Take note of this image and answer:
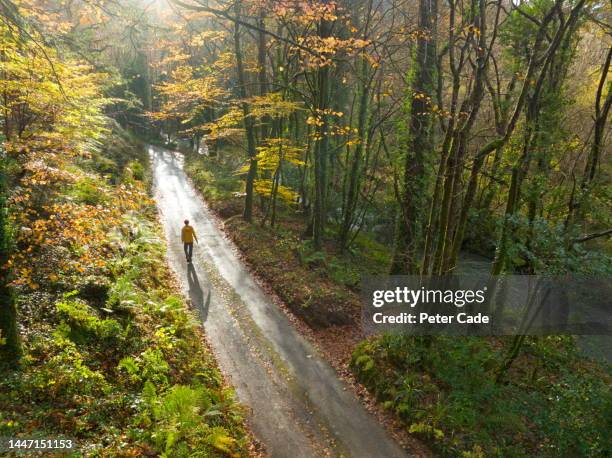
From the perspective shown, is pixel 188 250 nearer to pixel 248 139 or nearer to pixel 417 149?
pixel 248 139

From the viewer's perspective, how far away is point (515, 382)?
993 centimetres

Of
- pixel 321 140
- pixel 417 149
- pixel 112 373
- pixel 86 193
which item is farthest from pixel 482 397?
pixel 86 193

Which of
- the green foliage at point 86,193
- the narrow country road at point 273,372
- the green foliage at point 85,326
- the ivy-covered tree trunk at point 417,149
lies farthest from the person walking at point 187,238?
the ivy-covered tree trunk at point 417,149

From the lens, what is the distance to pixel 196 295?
490 inches

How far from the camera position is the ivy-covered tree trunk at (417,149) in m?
9.95

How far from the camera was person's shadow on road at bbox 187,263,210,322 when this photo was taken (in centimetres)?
1162

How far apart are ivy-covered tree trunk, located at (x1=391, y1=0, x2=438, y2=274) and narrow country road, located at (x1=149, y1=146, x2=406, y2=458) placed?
14.5 ft

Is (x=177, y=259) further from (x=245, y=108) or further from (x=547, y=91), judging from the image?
(x=547, y=91)

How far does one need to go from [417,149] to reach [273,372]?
7.53 metres

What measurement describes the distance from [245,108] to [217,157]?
1812cm

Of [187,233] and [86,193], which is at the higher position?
[86,193]

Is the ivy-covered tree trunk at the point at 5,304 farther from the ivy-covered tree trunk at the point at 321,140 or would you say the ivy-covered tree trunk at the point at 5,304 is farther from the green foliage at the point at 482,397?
the ivy-covered tree trunk at the point at 321,140

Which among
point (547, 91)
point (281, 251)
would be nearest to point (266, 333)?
point (281, 251)

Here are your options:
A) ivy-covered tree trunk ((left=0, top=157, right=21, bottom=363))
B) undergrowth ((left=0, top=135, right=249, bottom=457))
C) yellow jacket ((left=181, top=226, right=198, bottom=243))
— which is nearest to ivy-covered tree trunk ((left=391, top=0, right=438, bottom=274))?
undergrowth ((left=0, top=135, right=249, bottom=457))
